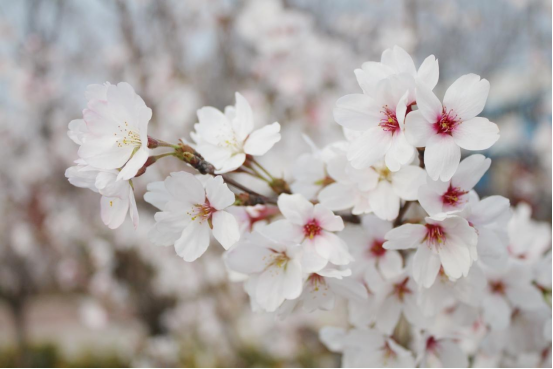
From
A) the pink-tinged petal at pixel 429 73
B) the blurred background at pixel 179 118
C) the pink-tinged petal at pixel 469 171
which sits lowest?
the blurred background at pixel 179 118

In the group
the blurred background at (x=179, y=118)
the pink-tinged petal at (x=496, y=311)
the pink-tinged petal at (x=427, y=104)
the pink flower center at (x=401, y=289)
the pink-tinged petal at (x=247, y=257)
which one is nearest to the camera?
the pink-tinged petal at (x=427, y=104)

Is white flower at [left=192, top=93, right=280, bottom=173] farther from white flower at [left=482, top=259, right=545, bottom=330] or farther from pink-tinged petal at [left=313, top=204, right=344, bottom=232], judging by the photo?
white flower at [left=482, top=259, right=545, bottom=330]

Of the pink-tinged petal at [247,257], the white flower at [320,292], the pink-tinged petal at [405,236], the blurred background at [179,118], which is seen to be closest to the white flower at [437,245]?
the pink-tinged petal at [405,236]

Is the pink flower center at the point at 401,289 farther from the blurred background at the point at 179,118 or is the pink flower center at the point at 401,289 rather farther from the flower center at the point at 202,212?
the blurred background at the point at 179,118

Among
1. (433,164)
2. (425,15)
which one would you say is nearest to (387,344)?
(433,164)

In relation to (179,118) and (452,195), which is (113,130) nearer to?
(452,195)

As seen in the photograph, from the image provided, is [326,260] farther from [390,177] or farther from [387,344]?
[387,344]

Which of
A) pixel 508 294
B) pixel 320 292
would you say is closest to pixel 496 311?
pixel 508 294
